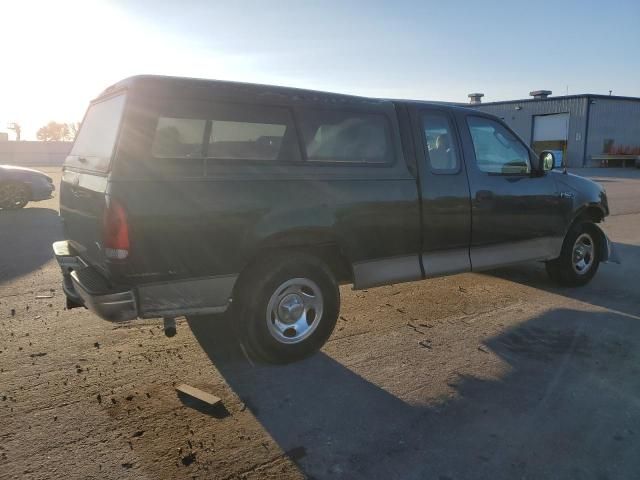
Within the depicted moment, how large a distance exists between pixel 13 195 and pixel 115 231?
36.4 feet

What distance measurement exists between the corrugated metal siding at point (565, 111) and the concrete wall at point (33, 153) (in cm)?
4062

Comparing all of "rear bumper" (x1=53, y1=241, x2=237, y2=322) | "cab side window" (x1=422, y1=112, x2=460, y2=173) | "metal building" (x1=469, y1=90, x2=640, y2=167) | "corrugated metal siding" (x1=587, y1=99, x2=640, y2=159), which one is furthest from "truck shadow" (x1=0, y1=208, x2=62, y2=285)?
"corrugated metal siding" (x1=587, y1=99, x2=640, y2=159)

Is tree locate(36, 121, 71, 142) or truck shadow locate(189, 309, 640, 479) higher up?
tree locate(36, 121, 71, 142)

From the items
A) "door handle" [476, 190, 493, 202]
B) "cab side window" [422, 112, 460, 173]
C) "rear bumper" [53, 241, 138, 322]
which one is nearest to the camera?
"rear bumper" [53, 241, 138, 322]

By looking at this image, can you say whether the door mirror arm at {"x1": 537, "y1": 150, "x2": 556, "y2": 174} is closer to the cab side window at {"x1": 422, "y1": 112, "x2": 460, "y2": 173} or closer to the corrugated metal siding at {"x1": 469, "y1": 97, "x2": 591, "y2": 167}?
the cab side window at {"x1": 422, "y1": 112, "x2": 460, "y2": 173}

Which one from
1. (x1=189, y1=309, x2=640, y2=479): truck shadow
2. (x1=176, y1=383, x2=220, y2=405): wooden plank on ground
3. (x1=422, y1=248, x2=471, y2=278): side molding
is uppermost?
(x1=422, y1=248, x2=471, y2=278): side molding

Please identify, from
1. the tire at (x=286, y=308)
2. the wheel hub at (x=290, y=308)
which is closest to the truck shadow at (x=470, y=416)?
the tire at (x=286, y=308)

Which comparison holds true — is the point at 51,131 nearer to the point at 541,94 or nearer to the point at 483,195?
the point at 541,94

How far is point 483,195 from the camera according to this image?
497 cm

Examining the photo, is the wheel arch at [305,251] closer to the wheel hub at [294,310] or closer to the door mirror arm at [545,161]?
the wheel hub at [294,310]

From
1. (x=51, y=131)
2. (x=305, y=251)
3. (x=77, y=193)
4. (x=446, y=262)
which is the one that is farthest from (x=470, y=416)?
(x=51, y=131)

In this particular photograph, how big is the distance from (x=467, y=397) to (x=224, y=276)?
6.15 feet

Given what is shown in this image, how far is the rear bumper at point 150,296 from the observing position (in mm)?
3334

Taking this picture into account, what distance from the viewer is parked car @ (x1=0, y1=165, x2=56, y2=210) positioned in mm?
12266
